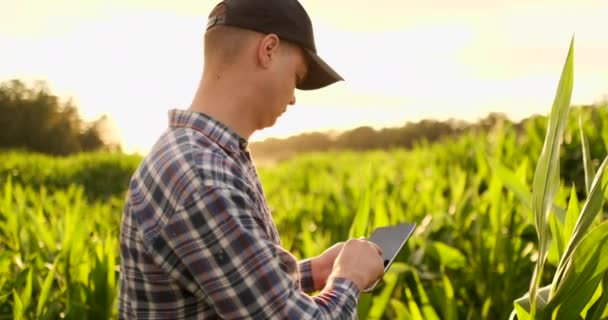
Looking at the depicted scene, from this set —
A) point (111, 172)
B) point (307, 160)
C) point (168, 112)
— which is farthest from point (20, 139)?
point (168, 112)

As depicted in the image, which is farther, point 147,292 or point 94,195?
point 94,195

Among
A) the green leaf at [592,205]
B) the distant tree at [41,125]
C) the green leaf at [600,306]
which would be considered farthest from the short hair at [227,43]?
the distant tree at [41,125]

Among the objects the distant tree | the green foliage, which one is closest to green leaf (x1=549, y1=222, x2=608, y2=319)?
the green foliage

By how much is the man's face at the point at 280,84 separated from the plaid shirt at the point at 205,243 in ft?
Answer: 0.24

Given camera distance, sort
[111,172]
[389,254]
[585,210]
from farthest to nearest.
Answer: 1. [111,172]
2. [389,254]
3. [585,210]

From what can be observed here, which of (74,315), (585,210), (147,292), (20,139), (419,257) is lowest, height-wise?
(20,139)

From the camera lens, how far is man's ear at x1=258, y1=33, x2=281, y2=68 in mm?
1432

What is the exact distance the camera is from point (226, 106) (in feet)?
4.73

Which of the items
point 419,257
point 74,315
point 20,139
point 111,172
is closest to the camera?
point 74,315

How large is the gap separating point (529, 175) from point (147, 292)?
2593 millimetres

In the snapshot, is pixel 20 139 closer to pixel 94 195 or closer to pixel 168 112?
pixel 94 195

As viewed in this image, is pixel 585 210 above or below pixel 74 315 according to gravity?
above

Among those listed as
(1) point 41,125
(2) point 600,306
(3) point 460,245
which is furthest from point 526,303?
(1) point 41,125

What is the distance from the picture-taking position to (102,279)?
2322 mm
